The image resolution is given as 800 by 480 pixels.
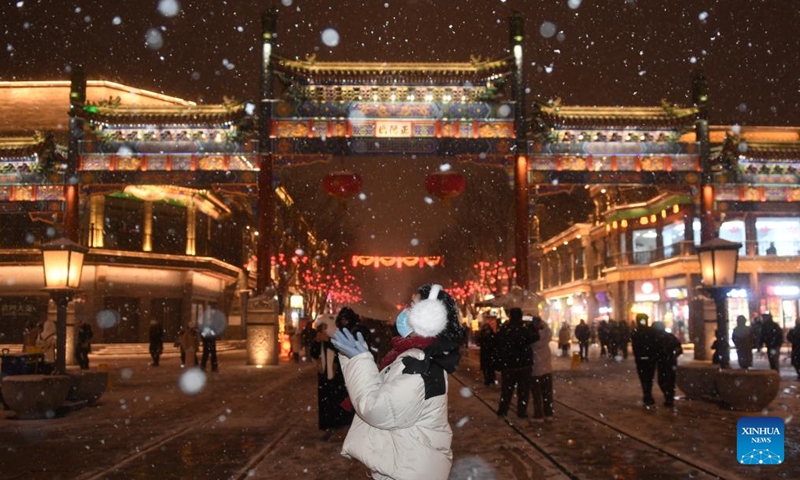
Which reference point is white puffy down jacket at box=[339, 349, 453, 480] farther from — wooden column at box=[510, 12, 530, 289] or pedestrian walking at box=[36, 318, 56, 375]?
wooden column at box=[510, 12, 530, 289]

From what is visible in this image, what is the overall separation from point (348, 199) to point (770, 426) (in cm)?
1909

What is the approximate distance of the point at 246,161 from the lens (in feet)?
84.0

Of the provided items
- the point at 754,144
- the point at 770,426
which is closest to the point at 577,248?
the point at 754,144

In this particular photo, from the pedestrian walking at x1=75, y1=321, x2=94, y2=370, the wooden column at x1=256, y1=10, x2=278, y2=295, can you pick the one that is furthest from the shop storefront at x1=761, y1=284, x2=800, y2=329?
the pedestrian walking at x1=75, y1=321, x2=94, y2=370

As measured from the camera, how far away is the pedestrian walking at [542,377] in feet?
39.6

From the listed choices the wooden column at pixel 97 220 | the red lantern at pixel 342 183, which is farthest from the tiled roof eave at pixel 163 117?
the wooden column at pixel 97 220

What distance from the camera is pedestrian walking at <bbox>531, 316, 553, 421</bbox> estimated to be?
12070 mm

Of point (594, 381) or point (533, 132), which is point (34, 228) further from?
point (594, 381)

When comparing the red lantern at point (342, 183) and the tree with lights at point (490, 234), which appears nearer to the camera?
the red lantern at point (342, 183)

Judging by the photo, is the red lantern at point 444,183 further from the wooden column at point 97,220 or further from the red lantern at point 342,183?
the wooden column at point 97,220

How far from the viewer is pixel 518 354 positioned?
1192cm

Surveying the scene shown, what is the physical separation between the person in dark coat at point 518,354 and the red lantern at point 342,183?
12095mm

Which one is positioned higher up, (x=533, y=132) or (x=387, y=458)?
(x=533, y=132)

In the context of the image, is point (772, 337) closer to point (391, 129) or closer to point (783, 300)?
point (391, 129)
